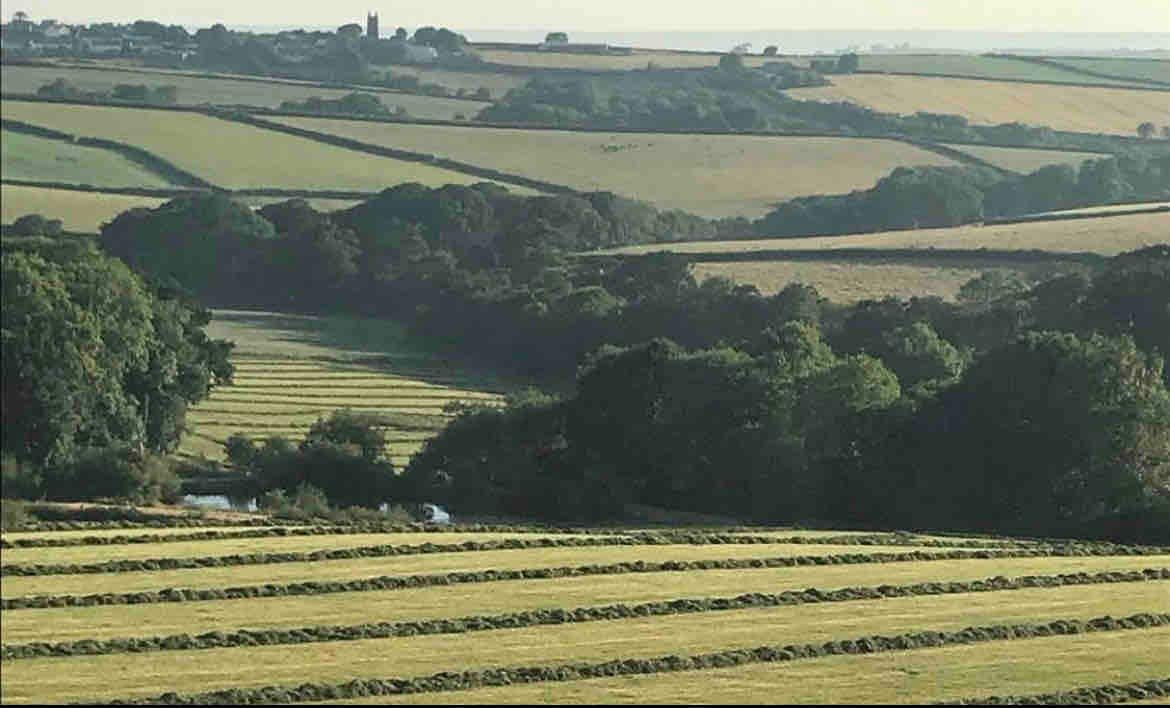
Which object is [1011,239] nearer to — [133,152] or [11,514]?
[133,152]

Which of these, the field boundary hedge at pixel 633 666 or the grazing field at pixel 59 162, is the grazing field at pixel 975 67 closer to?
the grazing field at pixel 59 162

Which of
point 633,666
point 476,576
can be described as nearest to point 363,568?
point 633,666

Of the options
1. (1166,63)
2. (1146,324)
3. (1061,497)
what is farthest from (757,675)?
(1166,63)

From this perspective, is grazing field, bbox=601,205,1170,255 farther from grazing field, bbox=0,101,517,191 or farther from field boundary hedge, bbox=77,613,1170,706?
field boundary hedge, bbox=77,613,1170,706

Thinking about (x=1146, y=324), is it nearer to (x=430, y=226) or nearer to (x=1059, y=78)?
(x=430, y=226)

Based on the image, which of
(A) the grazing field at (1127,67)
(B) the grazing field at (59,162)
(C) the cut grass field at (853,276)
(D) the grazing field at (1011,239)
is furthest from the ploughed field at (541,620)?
(A) the grazing field at (1127,67)

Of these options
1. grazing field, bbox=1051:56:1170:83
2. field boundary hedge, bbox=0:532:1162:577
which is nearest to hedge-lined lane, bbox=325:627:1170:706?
field boundary hedge, bbox=0:532:1162:577
